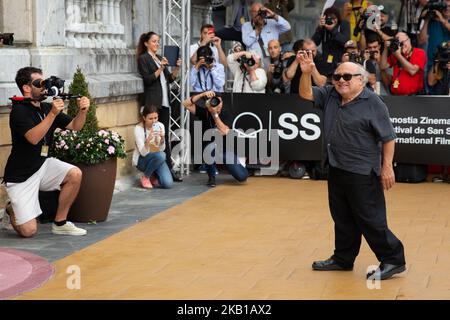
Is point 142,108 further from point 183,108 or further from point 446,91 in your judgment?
point 446,91

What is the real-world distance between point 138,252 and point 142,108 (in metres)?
4.65

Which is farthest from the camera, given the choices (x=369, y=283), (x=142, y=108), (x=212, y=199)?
(x=142, y=108)

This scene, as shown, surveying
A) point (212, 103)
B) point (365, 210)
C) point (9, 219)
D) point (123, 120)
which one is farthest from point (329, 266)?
point (123, 120)

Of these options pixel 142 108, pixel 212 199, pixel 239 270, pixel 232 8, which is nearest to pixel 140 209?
pixel 212 199

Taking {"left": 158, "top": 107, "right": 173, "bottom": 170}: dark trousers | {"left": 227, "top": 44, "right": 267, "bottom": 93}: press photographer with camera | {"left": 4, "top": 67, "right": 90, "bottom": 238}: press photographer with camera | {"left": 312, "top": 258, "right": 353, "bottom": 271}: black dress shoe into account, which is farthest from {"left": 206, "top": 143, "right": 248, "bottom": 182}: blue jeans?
{"left": 312, "top": 258, "right": 353, "bottom": 271}: black dress shoe

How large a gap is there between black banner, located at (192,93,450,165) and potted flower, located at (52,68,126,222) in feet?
13.3

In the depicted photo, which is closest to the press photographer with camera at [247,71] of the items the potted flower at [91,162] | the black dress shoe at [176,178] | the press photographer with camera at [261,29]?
the press photographer with camera at [261,29]

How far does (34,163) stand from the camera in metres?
10.1

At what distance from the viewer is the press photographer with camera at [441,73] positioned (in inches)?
566

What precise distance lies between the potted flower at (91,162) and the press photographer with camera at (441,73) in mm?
5492

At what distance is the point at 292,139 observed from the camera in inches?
584

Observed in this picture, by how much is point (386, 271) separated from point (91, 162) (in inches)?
153

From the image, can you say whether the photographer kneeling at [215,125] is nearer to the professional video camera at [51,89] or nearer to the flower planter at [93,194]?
the flower planter at [93,194]

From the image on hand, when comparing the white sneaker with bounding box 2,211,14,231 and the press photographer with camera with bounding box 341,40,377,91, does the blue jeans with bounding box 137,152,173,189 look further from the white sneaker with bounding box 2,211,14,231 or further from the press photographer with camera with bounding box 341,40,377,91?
the white sneaker with bounding box 2,211,14,231
